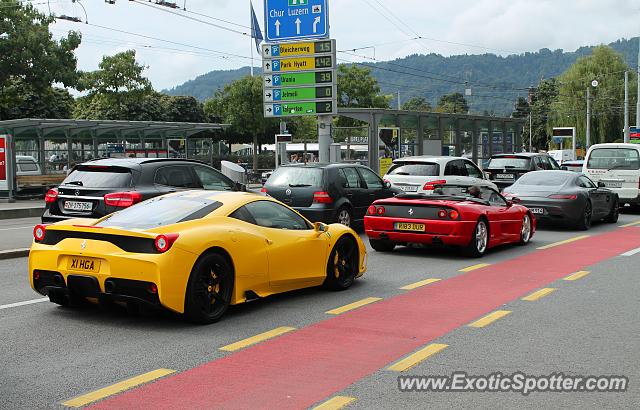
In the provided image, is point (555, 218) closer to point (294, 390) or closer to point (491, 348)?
point (491, 348)

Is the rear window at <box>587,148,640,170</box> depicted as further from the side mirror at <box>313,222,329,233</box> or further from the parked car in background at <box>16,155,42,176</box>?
the parked car in background at <box>16,155,42,176</box>

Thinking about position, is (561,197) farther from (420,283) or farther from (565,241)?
(420,283)

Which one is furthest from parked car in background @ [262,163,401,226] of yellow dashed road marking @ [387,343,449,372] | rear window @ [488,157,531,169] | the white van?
rear window @ [488,157,531,169]

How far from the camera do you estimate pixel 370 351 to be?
21.0 feet

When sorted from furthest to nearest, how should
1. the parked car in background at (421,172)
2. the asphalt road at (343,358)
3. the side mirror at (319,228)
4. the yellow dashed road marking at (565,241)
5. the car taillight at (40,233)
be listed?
1. the parked car in background at (421,172)
2. the yellow dashed road marking at (565,241)
3. the side mirror at (319,228)
4. the car taillight at (40,233)
5. the asphalt road at (343,358)

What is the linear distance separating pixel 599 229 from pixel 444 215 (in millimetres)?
7425

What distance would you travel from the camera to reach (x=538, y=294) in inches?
359

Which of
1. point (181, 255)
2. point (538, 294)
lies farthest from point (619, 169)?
point (181, 255)

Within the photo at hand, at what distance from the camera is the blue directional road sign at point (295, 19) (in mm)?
23906

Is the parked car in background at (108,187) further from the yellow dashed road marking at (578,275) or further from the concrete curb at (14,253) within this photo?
the yellow dashed road marking at (578,275)

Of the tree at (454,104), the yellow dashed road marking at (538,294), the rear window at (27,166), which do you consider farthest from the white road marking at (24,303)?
the tree at (454,104)

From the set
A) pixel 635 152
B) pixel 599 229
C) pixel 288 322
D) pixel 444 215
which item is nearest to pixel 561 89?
pixel 635 152

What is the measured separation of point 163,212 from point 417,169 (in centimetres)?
1196

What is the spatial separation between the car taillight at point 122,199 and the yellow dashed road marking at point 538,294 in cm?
592
